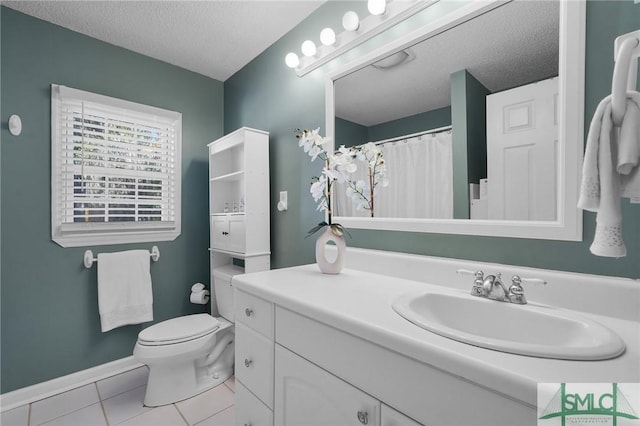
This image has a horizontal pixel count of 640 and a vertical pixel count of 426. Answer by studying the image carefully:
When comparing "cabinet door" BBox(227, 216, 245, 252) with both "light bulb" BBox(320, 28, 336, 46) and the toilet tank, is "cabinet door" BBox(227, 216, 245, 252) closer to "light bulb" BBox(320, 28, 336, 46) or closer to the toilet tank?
the toilet tank

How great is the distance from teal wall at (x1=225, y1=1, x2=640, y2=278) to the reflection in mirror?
0.10 m

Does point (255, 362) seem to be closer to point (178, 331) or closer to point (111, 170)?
point (178, 331)

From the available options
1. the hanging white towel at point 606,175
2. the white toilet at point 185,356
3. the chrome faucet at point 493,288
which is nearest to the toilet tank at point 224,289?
the white toilet at point 185,356

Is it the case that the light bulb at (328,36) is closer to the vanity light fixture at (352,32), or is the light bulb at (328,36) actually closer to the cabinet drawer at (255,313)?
the vanity light fixture at (352,32)

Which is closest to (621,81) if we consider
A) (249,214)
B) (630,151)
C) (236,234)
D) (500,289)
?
(630,151)

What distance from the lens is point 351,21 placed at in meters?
1.43

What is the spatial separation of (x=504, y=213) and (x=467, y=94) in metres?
0.47

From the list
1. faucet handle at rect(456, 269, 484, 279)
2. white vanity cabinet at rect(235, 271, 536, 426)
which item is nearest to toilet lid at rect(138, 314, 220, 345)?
white vanity cabinet at rect(235, 271, 536, 426)

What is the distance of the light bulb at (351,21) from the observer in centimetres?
142

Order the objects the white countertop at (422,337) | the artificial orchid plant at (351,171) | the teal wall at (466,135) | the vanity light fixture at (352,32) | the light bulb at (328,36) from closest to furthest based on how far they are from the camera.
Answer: the white countertop at (422,337) → the teal wall at (466,135) → the vanity light fixture at (352,32) → the artificial orchid plant at (351,171) → the light bulb at (328,36)

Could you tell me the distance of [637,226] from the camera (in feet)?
2.57

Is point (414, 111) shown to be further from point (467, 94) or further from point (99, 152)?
point (99, 152)

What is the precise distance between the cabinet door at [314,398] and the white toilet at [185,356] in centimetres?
95

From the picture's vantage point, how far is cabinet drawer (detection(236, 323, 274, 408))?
3.51 ft
